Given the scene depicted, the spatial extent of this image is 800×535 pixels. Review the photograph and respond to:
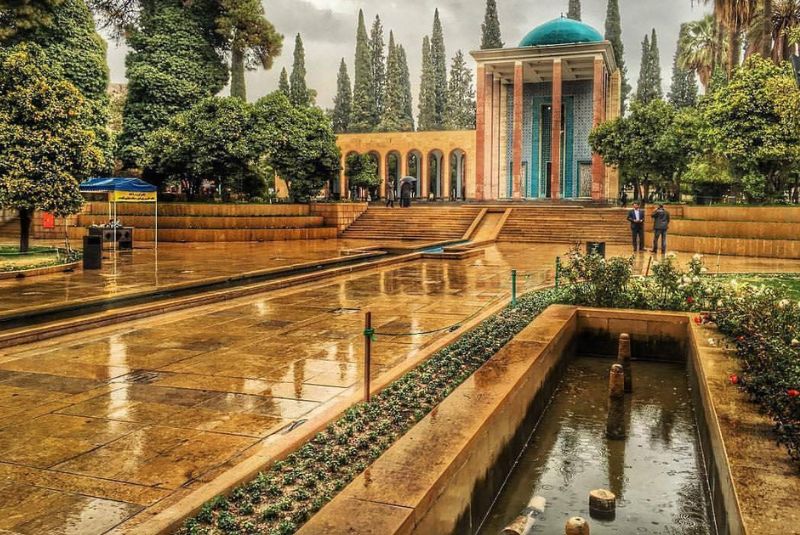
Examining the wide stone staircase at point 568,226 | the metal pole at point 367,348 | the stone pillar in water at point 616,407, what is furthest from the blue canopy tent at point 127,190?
the wide stone staircase at point 568,226

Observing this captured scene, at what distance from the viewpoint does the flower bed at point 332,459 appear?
3.43m

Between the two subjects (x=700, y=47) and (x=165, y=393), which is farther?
(x=700, y=47)

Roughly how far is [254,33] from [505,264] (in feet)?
70.6

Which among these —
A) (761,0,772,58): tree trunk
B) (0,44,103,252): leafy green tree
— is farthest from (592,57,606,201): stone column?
(0,44,103,252): leafy green tree

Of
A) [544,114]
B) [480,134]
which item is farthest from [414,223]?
[544,114]

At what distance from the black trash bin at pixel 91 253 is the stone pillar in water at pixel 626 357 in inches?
502

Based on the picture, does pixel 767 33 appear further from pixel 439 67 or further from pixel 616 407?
pixel 439 67

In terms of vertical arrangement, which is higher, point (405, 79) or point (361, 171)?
point (405, 79)

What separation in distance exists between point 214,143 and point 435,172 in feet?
99.7

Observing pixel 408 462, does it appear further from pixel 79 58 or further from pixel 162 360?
pixel 79 58

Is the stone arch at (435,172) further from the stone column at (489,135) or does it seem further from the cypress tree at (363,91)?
the cypress tree at (363,91)

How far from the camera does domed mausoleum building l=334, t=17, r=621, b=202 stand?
35844 mm

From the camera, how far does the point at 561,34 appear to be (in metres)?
37.7

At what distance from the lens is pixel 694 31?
44594mm
